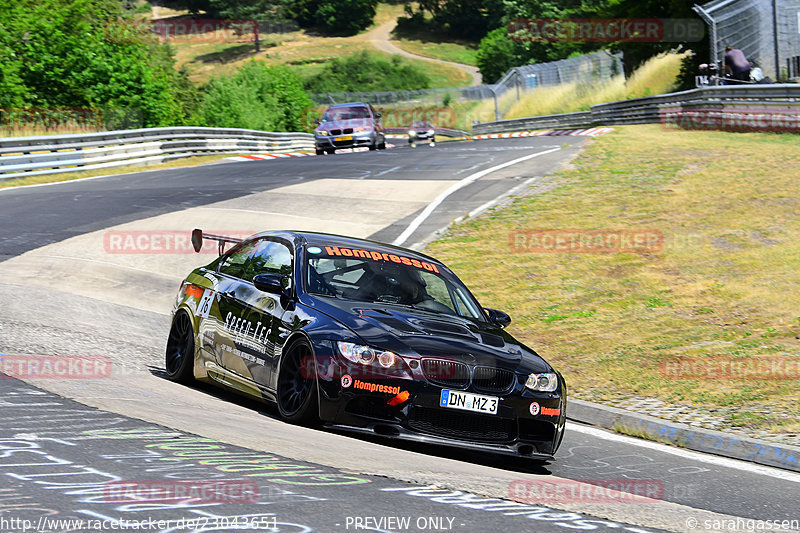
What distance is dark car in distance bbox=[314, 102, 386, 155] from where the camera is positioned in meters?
36.2

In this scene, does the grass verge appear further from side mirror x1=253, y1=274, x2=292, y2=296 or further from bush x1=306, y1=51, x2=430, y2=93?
bush x1=306, y1=51, x2=430, y2=93

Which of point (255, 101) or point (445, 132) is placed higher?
point (255, 101)

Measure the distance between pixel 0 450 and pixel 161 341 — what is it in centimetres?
533

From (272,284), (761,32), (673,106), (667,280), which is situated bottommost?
(667,280)

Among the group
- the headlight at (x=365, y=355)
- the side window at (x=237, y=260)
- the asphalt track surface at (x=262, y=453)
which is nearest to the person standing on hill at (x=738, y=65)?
the asphalt track surface at (x=262, y=453)

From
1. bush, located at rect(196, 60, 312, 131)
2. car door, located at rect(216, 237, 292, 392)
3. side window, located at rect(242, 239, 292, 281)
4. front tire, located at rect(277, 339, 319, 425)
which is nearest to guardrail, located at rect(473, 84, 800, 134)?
bush, located at rect(196, 60, 312, 131)

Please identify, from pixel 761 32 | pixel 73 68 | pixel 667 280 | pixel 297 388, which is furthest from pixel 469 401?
→ pixel 73 68

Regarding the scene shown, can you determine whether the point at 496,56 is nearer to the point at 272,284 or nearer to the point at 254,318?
the point at 254,318

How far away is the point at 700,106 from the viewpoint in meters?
31.8

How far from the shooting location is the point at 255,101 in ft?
172

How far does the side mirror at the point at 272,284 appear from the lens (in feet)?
25.4

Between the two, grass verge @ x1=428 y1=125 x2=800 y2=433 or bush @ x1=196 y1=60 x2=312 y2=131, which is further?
bush @ x1=196 y1=60 x2=312 y2=131

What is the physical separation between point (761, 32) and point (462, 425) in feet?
89.4

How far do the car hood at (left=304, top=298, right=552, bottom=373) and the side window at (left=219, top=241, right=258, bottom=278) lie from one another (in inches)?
57.0
